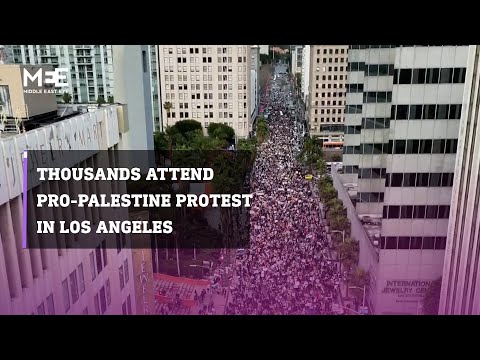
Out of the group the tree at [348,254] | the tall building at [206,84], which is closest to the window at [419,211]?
the tree at [348,254]

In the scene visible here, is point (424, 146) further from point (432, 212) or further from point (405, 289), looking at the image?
point (405, 289)

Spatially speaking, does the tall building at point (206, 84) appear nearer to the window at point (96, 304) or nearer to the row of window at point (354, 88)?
the row of window at point (354, 88)

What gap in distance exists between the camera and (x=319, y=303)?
973cm

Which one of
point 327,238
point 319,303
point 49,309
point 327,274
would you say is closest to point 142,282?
point 49,309

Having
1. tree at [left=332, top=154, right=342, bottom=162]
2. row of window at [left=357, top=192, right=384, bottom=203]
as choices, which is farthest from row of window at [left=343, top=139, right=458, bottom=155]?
tree at [left=332, top=154, right=342, bottom=162]

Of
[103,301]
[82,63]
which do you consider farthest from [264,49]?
[103,301]

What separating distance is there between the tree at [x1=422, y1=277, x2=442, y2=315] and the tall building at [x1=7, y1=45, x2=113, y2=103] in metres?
17.9

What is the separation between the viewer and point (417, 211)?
31.0 ft

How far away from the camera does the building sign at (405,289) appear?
9.77 m

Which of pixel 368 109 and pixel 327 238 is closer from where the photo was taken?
pixel 368 109

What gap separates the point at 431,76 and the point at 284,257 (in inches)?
207

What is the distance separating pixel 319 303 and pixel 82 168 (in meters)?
6.89

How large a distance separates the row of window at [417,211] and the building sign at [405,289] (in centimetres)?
141
